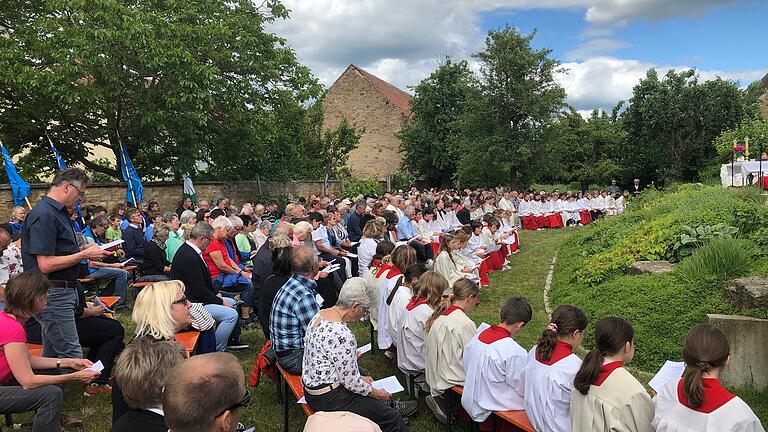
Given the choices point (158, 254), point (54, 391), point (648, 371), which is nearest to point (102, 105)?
point (158, 254)

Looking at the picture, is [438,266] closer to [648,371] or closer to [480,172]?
[648,371]

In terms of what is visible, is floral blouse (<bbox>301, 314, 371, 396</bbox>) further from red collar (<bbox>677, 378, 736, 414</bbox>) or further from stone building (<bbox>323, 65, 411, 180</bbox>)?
stone building (<bbox>323, 65, 411, 180</bbox>)

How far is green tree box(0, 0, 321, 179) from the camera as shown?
13.6 m

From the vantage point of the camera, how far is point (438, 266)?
8.82 m

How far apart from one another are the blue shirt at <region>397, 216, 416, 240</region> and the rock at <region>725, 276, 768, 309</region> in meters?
7.03

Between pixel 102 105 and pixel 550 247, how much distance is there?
13862mm

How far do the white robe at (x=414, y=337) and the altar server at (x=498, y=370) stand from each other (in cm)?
97

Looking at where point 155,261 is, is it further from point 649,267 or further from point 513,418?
point 649,267

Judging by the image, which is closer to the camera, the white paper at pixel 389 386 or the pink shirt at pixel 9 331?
the pink shirt at pixel 9 331

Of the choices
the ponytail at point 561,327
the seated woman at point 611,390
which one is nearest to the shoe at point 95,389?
the ponytail at point 561,327

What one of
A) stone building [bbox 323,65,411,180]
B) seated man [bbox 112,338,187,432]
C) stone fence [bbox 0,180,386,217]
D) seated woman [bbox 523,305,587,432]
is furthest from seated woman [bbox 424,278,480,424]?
stone building [bbox 323,65,411,180]

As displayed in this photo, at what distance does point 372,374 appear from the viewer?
242 inches

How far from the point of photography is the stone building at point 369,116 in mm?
36250

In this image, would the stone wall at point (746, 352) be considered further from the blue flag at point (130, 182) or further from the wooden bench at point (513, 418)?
the blue flag at point (130, 182)
